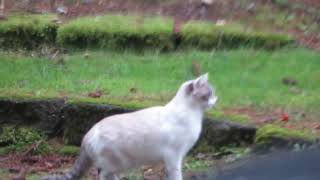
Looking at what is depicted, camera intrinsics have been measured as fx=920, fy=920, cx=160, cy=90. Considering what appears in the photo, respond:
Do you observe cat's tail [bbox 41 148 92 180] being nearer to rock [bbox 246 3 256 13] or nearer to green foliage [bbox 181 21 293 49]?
green foliage [bbox 181 21 293 49]

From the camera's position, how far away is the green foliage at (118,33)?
13.5 metres

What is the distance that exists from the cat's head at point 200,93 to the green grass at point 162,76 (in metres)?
2.10

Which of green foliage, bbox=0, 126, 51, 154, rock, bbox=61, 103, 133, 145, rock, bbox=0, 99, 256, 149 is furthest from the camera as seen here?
green foliage, bbox=0, 126, 51, 154

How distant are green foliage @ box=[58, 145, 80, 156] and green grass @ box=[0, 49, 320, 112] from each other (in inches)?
22.8

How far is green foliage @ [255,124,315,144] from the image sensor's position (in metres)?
9.05

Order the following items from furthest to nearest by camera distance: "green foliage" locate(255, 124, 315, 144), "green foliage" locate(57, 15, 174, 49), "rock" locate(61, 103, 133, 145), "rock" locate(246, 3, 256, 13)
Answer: "rock" locate(246, 3, 256, 13), "green foliage" locate(57, 15, 174, 49), "rock" locate(61, 103, 133, 145), "green foliage" locate(255, 124, 315, 144)

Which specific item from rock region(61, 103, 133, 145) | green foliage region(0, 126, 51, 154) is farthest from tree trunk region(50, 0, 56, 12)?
rock region(61, 103, 133, 145)

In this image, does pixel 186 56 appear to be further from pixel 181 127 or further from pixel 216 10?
pixel 181 127

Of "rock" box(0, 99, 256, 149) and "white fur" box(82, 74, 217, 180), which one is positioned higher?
"white fur" box(82, 74, 217, 180)

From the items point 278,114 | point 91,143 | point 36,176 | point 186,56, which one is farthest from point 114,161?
point 186,56

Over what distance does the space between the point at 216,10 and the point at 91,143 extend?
6693 millimetres

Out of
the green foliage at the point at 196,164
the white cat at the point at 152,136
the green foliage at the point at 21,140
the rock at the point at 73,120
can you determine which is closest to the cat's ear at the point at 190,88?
the white cat at the point at 152,136

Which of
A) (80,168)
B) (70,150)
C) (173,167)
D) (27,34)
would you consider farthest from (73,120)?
(27,34)

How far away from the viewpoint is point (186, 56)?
1280cm
